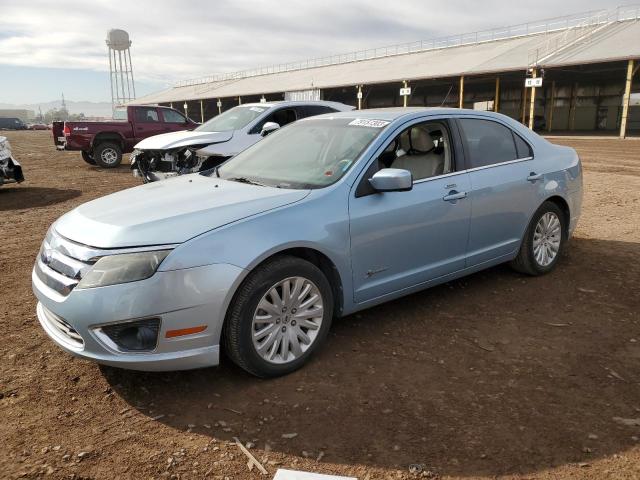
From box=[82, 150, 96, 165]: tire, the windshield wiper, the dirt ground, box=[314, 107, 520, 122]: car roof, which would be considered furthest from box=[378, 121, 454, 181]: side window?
box=[82, 150, 96, 165]: tire

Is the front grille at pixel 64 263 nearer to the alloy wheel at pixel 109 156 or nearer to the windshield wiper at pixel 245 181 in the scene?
the windshield wiper at pixel 245 181

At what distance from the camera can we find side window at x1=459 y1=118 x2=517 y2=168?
4.43m

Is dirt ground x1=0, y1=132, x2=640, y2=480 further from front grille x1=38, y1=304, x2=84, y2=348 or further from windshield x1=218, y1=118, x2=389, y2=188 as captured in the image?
windshield x1=218, y1=118, x2=389, y2=188

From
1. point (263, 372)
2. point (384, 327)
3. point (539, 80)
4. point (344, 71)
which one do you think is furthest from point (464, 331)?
point (344, 71)

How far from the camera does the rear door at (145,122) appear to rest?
49.8 ft

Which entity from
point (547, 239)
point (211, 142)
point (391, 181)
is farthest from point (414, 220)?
point (211, 142)

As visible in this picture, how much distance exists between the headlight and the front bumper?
33 mm

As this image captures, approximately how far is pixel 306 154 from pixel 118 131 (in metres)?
12.7

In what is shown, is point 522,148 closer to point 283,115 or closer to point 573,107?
point 283,115

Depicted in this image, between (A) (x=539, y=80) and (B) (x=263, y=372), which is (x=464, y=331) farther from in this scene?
(A) (x=539, y=80)

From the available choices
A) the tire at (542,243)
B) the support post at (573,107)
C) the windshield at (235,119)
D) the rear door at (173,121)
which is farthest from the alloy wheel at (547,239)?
the support post at (573,107)

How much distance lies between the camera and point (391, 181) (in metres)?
3.50

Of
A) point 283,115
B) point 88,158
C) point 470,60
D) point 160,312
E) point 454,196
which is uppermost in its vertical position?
point 470,60

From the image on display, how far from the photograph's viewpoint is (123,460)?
8.28ft
